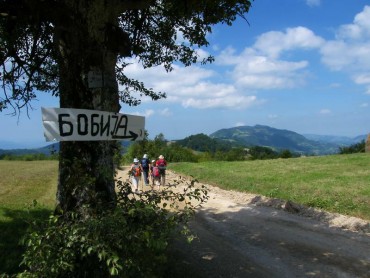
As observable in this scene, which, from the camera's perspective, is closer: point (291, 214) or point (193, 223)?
point (193, 223)

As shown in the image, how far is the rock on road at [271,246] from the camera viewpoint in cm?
797

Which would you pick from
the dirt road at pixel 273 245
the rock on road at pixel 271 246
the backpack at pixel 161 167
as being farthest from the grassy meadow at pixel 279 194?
the backpack at pixel 161 167

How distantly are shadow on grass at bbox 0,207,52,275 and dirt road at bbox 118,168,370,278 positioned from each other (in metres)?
2.56

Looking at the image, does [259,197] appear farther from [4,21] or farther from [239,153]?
[239,153]

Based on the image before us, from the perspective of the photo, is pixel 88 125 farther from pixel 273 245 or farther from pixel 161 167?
pixel 161 167

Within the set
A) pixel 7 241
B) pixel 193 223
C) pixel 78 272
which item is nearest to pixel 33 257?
pixel 78 272

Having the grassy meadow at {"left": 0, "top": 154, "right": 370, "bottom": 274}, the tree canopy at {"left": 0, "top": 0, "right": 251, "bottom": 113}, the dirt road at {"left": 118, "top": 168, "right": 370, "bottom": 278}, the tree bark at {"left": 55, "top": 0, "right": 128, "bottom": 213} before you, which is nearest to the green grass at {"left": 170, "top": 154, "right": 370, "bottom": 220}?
the grassy meadow at {"left": 0, "top": 154, "right": 370, "bottom": 274}

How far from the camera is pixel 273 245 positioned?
1003cm

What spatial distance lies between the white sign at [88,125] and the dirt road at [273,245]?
2.00 meters

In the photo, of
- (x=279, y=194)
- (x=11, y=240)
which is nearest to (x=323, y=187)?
(x=279, y=194)

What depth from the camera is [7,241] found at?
7605 mm

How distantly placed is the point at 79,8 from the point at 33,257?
9.51 ft

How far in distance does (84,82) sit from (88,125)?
662 mm

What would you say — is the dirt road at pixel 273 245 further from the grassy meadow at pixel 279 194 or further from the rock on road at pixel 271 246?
the grassy meadow at pixel 279 194
